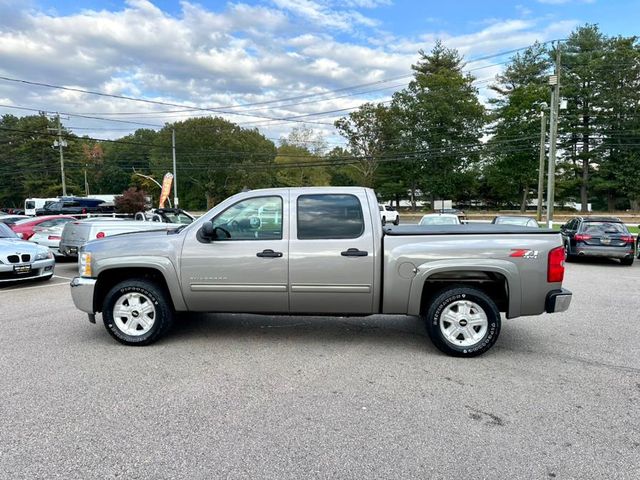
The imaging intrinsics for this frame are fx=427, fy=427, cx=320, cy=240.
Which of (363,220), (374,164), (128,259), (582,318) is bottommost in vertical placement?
(582,318)

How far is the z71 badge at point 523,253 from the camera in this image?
4555mm

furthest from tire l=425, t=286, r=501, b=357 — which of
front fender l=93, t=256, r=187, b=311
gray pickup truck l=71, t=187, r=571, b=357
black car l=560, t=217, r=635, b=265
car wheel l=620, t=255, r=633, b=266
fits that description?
car wheel l=620, t=255, r=633, b=266

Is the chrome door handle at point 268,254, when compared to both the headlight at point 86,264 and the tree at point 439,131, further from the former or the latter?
the tree at point 439,131

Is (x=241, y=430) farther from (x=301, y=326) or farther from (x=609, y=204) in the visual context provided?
(x=609, y=204)

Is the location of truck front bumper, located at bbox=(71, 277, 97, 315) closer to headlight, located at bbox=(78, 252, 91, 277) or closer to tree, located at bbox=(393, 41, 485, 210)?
headlight, located at bbox=(78, 252, 91, 277)

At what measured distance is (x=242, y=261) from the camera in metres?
4.83

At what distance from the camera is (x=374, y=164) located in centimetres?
5534

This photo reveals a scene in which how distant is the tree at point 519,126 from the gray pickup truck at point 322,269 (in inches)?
1947

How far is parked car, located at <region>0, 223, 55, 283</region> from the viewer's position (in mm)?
8945

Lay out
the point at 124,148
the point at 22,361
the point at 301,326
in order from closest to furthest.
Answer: the point at 22,361, the point at 301,326, the point at 124,148

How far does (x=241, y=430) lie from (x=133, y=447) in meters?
0.74

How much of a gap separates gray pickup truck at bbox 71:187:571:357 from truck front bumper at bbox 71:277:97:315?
0.04 feet

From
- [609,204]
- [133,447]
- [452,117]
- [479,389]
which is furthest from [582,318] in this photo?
[609,204]

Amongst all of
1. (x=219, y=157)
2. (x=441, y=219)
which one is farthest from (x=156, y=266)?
(x=219, y=157)
